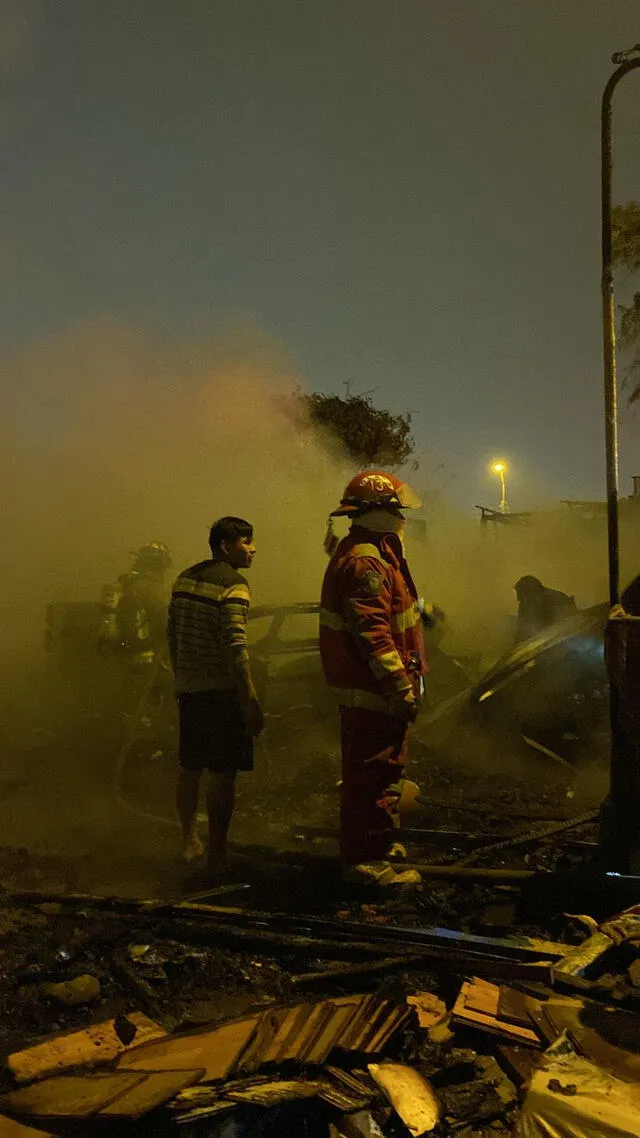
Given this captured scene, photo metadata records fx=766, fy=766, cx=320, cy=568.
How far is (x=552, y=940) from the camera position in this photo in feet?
9.97

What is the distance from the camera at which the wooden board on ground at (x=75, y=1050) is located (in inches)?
89.3

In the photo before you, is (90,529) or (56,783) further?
(90,529)

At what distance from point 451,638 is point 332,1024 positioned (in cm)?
964

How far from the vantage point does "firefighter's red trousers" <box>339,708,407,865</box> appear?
141 inches

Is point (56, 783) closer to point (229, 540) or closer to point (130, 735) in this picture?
point (130, 735)

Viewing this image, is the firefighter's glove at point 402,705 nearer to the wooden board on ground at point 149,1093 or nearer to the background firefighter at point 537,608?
the wooden board on ground at point 149,1093

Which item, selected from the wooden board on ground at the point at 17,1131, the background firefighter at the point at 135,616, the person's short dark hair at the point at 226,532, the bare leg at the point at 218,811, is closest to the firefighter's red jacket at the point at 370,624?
the person's short dark hair at the point at 226,532

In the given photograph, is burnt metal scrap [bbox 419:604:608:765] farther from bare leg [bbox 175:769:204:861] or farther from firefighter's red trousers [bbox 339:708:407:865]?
firefighter's red trousers [bbox 339:708:407:865]

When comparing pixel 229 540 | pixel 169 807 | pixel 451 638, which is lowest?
pixel 169 807

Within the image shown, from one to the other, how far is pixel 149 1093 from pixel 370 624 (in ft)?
6.48

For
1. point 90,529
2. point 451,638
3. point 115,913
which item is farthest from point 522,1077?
point 90,529

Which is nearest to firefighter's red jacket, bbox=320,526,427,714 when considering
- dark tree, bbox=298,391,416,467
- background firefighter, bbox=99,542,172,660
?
background firefighter, bbox=99,542,172,660

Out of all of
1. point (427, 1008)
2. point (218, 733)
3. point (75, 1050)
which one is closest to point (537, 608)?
point (218, 733)

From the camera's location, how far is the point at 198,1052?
224 centimetres
